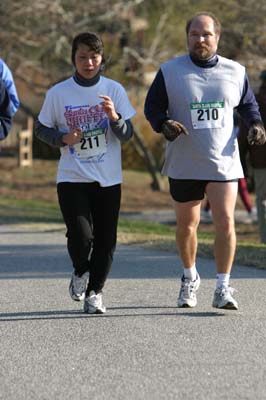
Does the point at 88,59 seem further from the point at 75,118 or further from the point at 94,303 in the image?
the point at 94,303

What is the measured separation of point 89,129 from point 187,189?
0.75 m

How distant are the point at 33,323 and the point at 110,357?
1139 millimetres

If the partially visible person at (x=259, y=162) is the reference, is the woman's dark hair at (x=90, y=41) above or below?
above

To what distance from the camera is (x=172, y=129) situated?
7.16 metres

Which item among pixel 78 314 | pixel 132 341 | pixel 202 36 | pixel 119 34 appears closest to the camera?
pixel 132 341

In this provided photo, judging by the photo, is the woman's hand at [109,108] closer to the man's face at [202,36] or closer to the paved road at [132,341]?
the man's face at [202,36]

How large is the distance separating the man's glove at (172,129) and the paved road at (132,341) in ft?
3.83

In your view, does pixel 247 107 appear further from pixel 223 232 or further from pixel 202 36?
pixel 223 232

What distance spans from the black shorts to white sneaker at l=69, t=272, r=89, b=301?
803mm

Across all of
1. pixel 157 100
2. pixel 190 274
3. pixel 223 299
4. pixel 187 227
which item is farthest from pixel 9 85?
pixel 223 299

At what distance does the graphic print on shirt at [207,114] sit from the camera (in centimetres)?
731

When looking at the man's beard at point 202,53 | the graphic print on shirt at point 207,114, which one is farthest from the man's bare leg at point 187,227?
the man's beard at point 202,53

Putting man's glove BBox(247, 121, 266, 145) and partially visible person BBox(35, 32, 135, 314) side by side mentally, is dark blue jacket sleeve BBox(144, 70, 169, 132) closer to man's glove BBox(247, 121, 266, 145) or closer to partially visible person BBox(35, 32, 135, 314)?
partially visible person BBox(35, 32, 135, 314)

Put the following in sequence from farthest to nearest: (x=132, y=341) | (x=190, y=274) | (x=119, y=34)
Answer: (x=119, y=34) → (x=190, y=274) → (x=132, y=341)
